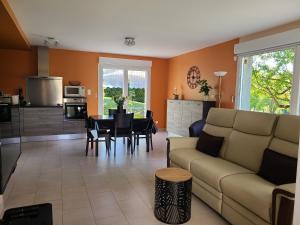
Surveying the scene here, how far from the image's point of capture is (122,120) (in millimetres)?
4598

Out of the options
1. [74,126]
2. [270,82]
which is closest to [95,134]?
[74,126]

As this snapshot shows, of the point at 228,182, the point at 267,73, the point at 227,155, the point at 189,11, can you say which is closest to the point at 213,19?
the point at 189,11

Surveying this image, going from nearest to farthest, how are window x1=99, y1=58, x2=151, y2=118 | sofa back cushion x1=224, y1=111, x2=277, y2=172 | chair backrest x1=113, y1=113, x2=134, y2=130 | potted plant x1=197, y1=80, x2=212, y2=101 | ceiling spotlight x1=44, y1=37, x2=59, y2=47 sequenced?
sofa back cushion x1=224, y1=111, x2=277, y2=172, chair backrest x1=113, y1=113, x2=134, y2=130, ceiling spotlight x1=44, y1=37, x2=59, y2=47, potted plant x1=197, y1=80, x2=212, y2=101, window x1=99, y1=58, x2=151, y2=118

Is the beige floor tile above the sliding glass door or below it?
below

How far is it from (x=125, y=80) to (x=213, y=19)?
4031 mm

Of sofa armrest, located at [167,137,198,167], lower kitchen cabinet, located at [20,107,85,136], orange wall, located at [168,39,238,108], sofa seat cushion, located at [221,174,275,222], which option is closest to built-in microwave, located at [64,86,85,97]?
lower kitchen cabinet, located at [20,107,85,136]

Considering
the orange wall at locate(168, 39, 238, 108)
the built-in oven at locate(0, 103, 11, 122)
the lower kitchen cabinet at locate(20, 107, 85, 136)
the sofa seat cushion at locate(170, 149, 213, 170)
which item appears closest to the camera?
the sofa seat cushion at locate(170, 149, 213, 170)

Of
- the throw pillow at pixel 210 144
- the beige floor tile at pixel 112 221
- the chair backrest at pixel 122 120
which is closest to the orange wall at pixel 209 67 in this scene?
the throw pillow at pixel 210 144

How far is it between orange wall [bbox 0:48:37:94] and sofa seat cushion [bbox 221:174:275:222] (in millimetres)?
5870

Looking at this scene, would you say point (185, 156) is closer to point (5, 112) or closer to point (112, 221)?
point (112, 221)

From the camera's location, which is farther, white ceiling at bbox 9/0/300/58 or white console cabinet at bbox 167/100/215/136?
white console cabinet at bbox 167/100/215/136

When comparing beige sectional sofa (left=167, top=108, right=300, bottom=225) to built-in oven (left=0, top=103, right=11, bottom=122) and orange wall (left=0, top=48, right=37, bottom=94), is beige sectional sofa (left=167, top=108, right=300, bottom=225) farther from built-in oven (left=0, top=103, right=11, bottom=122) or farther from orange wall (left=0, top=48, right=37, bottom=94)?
orange wall (left=0, top=48, right=37, bottom=94)

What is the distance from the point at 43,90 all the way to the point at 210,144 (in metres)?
4.80

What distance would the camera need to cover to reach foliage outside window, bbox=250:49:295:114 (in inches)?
155
